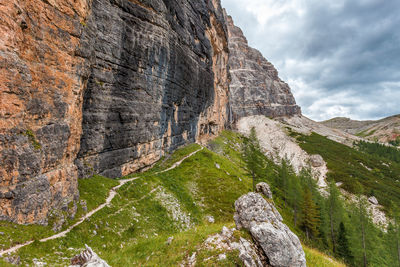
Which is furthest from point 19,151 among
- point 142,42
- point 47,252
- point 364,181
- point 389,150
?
point 389,150

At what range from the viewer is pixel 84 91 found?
2273 cm

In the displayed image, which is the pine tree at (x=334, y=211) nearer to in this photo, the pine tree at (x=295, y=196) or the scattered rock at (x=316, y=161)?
the pine tree at (x=295, y=196)

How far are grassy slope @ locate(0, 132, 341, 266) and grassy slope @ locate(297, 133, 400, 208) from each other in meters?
59.8

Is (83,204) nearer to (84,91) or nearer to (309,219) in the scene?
(84,91)

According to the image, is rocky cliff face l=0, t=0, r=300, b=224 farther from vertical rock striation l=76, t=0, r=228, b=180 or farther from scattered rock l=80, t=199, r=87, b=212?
scattered rock l=80, t=199, r=87, b=212

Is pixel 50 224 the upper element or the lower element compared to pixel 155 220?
upper

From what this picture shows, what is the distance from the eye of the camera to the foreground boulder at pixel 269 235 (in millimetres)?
9391

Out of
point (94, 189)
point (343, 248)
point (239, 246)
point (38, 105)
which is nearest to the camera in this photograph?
point (239, 246)

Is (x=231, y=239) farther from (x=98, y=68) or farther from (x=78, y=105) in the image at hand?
(x=98, y=68)

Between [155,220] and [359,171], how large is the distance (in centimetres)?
12109

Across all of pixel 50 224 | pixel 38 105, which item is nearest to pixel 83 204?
pixel 50 224

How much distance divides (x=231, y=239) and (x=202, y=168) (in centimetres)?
3355

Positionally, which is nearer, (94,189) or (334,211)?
(94,189)

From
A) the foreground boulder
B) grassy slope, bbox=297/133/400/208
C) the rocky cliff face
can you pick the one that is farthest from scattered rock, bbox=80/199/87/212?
grassy slope, bbox=297/133/400/208
